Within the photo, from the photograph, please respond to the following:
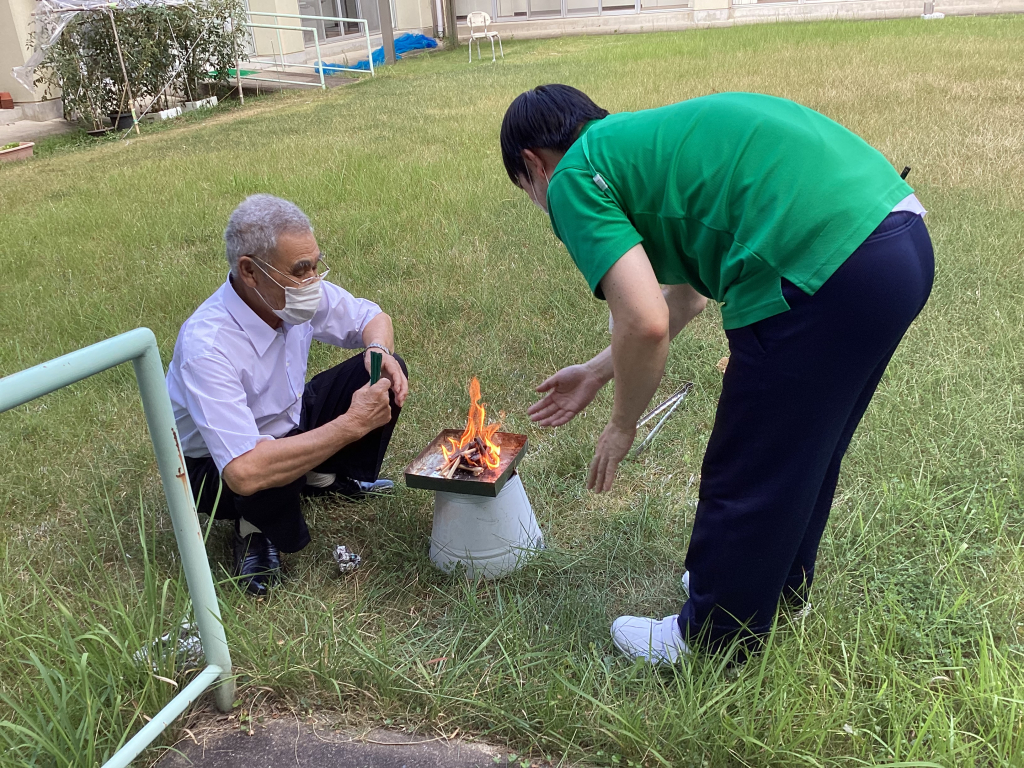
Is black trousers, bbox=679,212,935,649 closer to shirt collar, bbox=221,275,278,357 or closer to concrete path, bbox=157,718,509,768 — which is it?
concrete path, bbox=157,718,509,768

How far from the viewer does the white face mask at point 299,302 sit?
2.63 m

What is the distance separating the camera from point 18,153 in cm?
984

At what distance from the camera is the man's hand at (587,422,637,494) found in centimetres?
197

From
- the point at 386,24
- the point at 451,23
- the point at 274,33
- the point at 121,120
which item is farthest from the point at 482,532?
the point at 451,23

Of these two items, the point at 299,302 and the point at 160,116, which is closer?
the point at 299,302

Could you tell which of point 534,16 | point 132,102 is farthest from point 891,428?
point 534,16

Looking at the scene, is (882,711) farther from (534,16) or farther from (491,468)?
(534,16)

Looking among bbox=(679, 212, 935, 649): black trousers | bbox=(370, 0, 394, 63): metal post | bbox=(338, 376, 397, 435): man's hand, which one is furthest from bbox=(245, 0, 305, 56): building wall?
bbox=(679, 212, 935, 649): black trousers

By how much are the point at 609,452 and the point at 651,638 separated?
55 centimetres

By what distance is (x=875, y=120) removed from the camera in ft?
26.1

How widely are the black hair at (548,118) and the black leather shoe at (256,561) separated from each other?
167cm

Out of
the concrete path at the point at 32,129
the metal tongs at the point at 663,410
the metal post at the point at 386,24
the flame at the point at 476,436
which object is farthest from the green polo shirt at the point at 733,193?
the metal post at the point at 386,24

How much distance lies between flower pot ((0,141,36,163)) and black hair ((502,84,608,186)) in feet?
33.7

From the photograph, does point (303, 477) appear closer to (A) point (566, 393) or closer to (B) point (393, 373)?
(B) point (393, 373)
